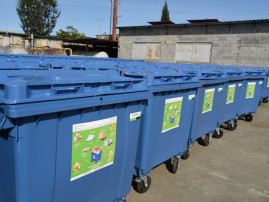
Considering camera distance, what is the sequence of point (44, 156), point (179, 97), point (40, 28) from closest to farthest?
point (44, 156) < point (179, 97) < point (40, 28)

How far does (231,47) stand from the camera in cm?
1698

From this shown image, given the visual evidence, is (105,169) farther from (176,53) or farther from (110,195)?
(176,53)

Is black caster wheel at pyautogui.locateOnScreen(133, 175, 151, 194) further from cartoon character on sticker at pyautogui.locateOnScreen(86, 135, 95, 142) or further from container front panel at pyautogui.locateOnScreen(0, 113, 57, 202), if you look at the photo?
container front panel at pyautogui.locateOnScreen(0, 113, 57, 202)

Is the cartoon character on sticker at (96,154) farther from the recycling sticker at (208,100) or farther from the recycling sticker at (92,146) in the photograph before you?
the recycling sticker at (208,100)

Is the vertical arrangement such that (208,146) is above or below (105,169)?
below

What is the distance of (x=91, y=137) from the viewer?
2.11 meters

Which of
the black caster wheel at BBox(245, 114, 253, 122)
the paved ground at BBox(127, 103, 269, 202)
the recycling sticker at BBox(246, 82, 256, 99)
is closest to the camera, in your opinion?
the paved ground at BBox(127, 103, 269, 202)

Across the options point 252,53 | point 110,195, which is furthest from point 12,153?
point 252,53

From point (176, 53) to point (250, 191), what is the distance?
1694 cm

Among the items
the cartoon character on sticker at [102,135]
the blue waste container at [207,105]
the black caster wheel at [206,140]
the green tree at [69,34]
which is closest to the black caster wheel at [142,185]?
the cartoon character on sticker at [102,135]

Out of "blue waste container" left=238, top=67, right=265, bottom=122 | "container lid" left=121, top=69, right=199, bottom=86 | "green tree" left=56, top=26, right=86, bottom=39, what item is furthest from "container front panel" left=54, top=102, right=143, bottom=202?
"green tree" left=56, top=26, right=86, bottom=39

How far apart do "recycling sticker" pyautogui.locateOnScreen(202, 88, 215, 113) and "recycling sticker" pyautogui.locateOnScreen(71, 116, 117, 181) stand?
8.80 feet

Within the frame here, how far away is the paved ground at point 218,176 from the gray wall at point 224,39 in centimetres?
1221

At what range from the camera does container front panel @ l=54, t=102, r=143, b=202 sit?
6.44ft
